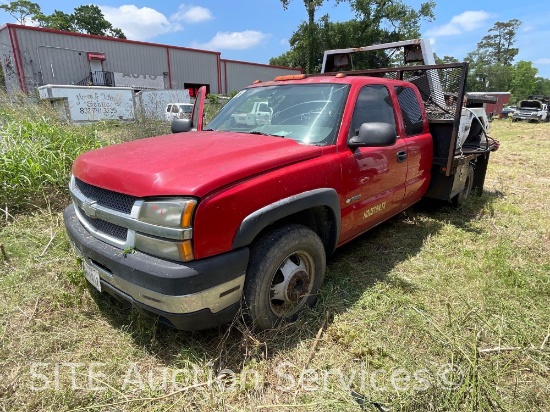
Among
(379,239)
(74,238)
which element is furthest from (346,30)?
(74,238)

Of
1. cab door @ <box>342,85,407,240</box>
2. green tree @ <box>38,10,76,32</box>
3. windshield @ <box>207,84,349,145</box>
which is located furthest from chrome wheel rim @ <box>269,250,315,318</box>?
green tree @ <box>38,10,76,32</box>

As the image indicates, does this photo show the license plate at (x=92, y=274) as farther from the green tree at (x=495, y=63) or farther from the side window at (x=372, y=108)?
the green tree at (x=495, y=63)

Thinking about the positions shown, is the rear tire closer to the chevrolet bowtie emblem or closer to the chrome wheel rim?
the chrome wheel rim

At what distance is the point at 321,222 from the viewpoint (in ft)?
8.93

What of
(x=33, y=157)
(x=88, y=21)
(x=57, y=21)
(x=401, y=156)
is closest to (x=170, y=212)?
(x=401, y=156)

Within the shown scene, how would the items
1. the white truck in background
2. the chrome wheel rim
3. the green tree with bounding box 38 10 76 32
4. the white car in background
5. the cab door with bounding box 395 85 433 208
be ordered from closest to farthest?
the chrome wheel rim → the cab door with bounding box 395 85 433 208 → the white car in background → the white truck in background → the green tree with bounding box 38 10 76 32

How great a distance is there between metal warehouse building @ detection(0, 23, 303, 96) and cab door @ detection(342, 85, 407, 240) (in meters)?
20.7

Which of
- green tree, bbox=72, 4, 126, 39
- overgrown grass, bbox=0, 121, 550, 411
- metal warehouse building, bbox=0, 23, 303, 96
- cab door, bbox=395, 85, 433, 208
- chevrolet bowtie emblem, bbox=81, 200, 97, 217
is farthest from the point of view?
green tree, bbox=72, 4, 126, 39

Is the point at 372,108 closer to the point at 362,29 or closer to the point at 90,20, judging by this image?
the point at 362,29

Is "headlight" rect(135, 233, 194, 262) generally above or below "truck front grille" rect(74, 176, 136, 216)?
below

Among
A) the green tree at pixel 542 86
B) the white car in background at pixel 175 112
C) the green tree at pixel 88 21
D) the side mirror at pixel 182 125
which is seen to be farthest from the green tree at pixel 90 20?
the green tree at pixel 542 86

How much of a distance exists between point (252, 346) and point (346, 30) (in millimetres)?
34157

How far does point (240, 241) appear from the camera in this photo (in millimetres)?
1993

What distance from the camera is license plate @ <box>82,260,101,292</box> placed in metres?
2.22
